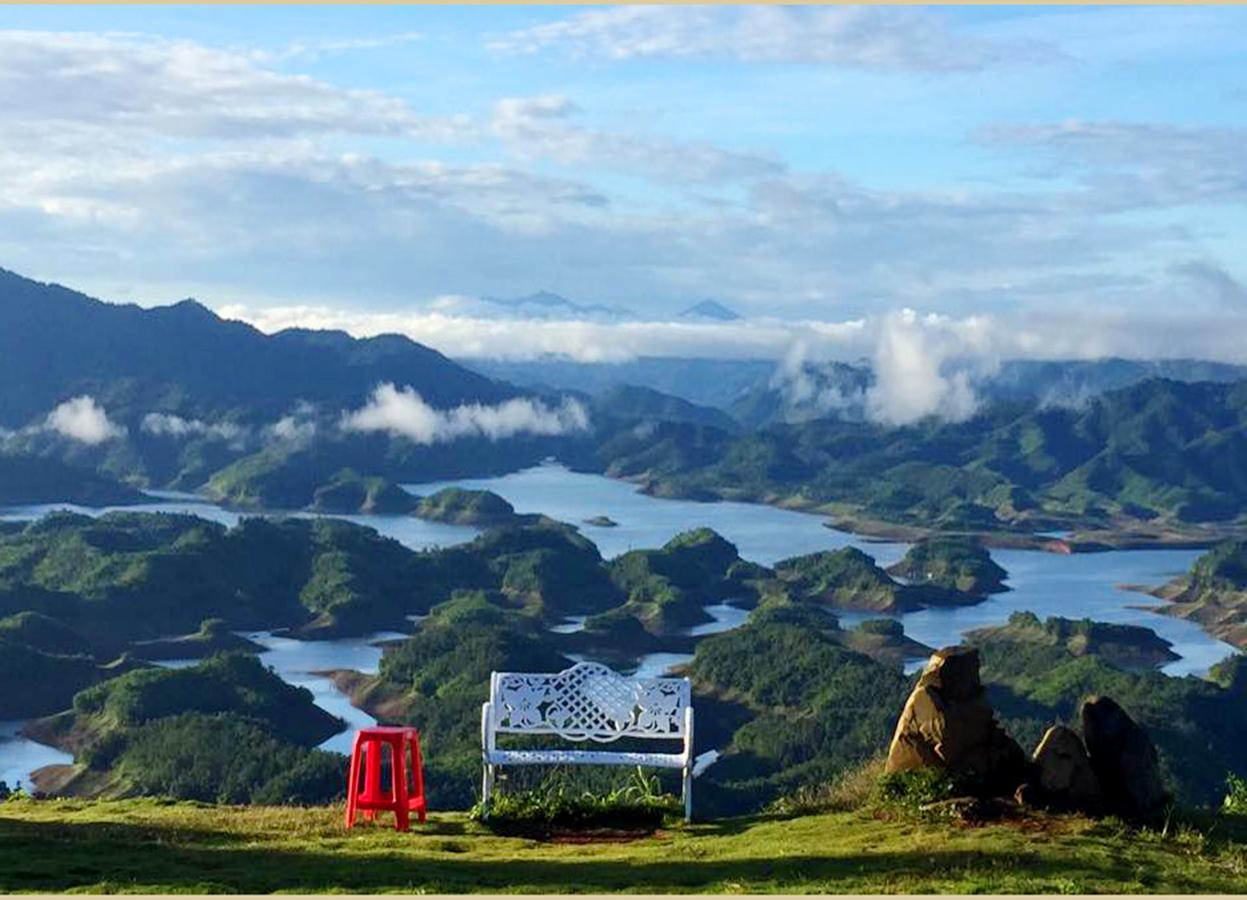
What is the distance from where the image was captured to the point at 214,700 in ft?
326

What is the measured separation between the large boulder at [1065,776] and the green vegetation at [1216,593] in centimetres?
14386

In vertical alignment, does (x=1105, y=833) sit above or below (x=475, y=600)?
above

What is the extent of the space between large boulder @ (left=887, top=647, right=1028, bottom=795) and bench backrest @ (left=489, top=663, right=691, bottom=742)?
2.79 m

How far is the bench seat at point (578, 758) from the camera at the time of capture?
764 inches

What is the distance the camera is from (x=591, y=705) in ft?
66.5

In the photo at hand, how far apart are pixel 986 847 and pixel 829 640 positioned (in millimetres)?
107683

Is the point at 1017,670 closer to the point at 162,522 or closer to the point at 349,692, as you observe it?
the point at 349,692

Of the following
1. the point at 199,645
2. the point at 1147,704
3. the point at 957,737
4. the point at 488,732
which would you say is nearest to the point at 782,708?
the point at 1147,704

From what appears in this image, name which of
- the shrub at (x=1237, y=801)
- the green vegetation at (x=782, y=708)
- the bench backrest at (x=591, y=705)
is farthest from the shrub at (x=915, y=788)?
the green vegetation at (x=782, y=708)

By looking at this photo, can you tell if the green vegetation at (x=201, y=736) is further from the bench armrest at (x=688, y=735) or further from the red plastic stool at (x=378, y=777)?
the bench armrest at (x=688, y=735)

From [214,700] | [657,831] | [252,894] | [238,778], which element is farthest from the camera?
[214,700]

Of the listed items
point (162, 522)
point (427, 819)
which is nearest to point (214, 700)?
point (427, 819)

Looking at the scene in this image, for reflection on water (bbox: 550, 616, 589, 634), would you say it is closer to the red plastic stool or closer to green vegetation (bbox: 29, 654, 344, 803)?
green vegetation (bbox: 29, 654, 344, 803)

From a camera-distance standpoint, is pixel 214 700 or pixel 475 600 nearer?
pixel 214 700
